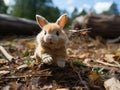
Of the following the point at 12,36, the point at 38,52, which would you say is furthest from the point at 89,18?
the point at 38,52

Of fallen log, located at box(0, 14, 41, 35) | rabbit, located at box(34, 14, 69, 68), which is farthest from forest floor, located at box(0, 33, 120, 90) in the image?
fallen log, located at box(0, 14, 41, 35)

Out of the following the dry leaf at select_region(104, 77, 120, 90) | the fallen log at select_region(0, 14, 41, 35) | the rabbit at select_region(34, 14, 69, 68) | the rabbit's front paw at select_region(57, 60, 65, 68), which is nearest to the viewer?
the dry leaf at select_region(104, 77, 120, 90)

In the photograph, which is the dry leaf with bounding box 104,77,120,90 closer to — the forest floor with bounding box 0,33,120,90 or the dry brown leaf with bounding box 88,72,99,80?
the forest floor with bounding box 0,33,120,90

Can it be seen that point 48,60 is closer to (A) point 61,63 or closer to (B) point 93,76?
(A) point 61,63

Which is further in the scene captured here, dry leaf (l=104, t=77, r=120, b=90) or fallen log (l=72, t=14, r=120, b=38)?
fallen log (l=72, t=14, r=120, b=38)

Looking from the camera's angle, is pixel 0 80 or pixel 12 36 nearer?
pixel 0 80

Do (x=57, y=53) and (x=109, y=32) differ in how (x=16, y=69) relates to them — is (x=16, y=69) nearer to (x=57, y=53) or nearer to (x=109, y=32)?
(x=57, y=53)

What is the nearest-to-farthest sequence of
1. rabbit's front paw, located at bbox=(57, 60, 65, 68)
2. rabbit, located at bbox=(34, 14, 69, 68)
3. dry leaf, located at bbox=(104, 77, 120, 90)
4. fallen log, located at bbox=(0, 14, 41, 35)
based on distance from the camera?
dry leaf, located at bbox=(104, 77, 120, 90) → rabbit, located at bbox=(34, 14, 69, 68) → rabbit's front paw, located at bbox=(57, 60, 65, 68) → fallen log, located at bbox=(0, 14, 41, 35)
